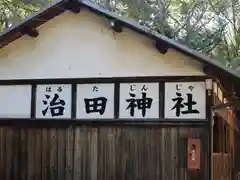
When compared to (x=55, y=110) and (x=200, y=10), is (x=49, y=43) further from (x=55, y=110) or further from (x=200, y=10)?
(x=200, y=10)

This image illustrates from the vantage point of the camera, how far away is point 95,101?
9.89 metres

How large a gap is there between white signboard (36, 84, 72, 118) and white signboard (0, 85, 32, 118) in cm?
27

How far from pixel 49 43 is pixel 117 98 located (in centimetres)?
215

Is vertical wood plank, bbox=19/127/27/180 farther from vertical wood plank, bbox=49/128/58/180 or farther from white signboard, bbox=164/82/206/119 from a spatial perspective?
white signboard, bbox=164/82/206/119

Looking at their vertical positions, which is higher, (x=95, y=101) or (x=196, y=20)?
(x=196, y=20)

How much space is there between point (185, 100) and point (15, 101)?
3.99 meters

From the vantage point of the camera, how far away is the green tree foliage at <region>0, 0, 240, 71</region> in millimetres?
15297

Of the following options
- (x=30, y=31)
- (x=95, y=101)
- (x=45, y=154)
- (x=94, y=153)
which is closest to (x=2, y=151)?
(x=45, y=154)

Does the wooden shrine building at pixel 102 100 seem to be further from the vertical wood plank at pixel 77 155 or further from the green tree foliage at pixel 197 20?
the green tree foliage at pixel 197 20

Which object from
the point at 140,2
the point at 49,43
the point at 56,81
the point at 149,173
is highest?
the point at 140,2

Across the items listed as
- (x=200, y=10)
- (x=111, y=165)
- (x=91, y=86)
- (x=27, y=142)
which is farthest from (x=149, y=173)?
(x=200, y=10)

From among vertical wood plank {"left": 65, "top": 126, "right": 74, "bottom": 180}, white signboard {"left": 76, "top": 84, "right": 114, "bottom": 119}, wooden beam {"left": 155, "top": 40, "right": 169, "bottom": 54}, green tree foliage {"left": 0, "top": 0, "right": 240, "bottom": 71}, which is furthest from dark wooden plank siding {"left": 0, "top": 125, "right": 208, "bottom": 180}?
green tree foliage {"left": 0, "top": 0, "right": 240, "bottom": 71}

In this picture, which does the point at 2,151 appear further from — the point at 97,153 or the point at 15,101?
the point at 97,153

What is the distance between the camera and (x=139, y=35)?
32.4ft
